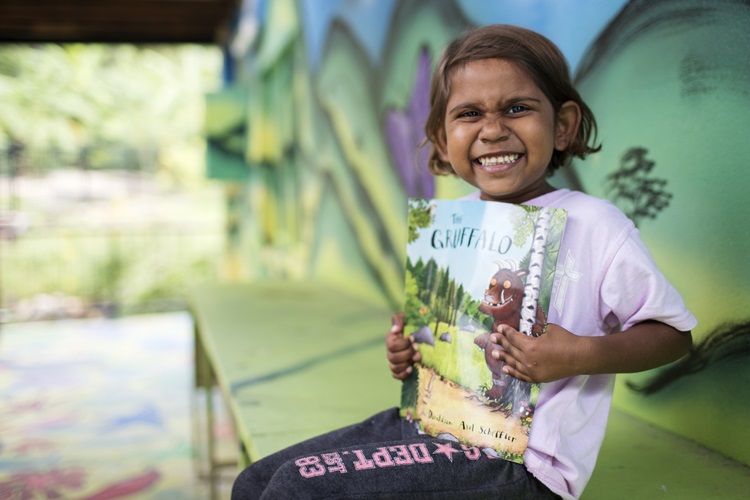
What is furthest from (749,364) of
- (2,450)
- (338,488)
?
(2,450)

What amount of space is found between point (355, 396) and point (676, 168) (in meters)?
0.79

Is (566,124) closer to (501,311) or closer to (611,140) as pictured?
(501,311)

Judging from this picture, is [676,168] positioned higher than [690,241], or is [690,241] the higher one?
[676,168]

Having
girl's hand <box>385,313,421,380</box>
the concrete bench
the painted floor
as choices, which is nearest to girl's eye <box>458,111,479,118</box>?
girl's hand <box>385,313,421,380</box>

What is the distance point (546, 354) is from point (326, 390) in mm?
814

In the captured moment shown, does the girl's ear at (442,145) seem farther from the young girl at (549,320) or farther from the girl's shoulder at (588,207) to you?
the girl's shoulder at (588,207)

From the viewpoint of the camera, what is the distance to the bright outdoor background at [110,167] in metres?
9.90

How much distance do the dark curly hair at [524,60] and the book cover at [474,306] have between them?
180 millimetres

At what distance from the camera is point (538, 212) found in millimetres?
900

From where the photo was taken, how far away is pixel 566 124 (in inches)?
40.2

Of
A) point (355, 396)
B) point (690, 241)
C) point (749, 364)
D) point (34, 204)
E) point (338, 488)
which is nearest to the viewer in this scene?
point (338, 488)

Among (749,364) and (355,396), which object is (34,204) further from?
(749,364)

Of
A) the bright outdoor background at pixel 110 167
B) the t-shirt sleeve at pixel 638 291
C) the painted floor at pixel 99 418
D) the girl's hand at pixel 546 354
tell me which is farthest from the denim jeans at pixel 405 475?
the bright outdoor background at pixel 110 167

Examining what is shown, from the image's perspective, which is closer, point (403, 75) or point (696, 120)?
point (696, 120)
